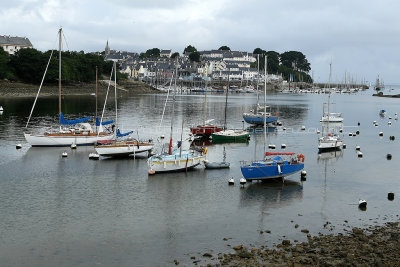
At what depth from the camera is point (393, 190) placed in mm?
35250

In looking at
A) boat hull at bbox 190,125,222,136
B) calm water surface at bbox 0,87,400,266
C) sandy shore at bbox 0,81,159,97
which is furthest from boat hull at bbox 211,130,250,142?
sandy shore at bbox 0,81,159,97

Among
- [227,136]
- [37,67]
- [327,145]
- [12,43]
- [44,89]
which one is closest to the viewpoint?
[327,145]

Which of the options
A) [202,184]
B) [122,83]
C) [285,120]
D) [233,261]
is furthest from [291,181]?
[122,83]

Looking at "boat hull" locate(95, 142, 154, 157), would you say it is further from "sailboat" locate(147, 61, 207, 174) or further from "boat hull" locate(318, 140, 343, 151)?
"boat hull" locate(318, 140, 343, 151)

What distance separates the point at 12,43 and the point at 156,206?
183m

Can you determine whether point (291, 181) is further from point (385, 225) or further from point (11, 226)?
point (11, 226)

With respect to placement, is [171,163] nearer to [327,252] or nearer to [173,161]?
[173,161]

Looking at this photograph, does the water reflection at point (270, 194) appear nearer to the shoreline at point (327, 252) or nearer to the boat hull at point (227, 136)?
the shoreline at point (327, 252)

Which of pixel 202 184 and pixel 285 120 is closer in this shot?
pixel 202 184

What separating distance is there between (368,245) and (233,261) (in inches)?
276

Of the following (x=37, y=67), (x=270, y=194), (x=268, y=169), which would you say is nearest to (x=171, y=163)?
(x=268, y=169)

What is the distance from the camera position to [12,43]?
191m

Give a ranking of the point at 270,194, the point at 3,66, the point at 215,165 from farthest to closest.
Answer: the point at 3,66 < the point at 215,165 < the point at 270,194

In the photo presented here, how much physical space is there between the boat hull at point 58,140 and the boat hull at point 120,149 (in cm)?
771
